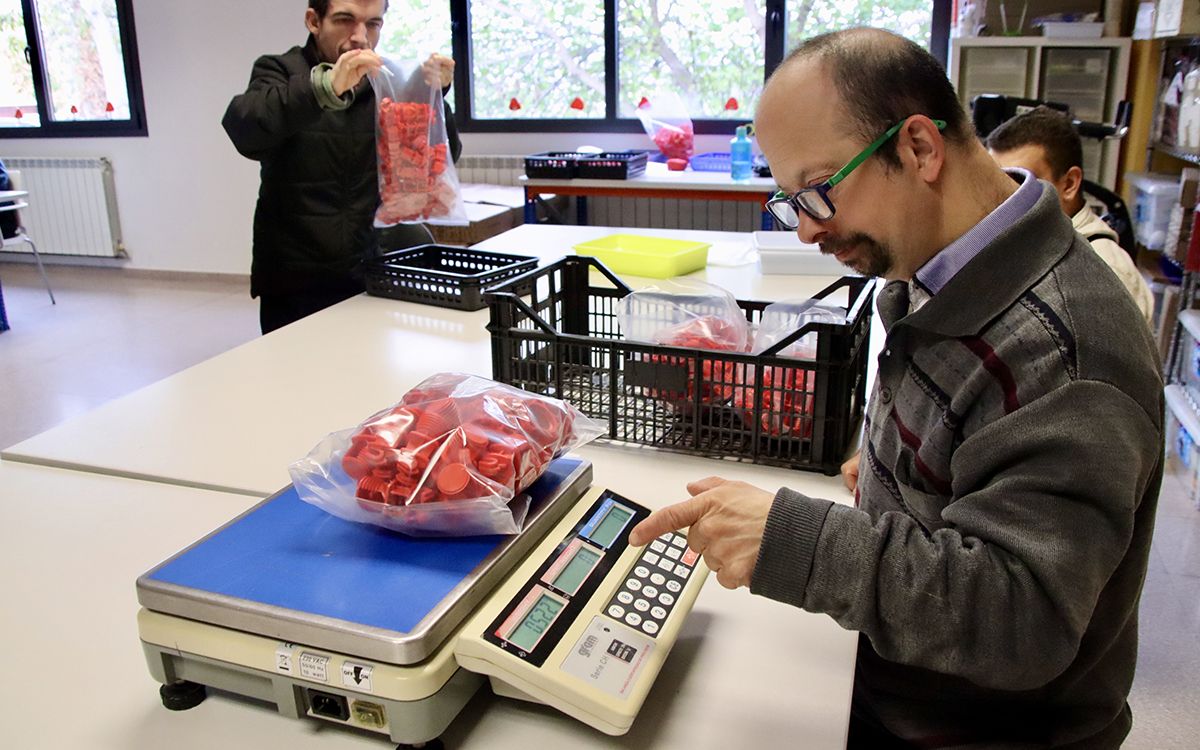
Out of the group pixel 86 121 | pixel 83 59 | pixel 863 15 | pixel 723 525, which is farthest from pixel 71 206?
pixel 723 525

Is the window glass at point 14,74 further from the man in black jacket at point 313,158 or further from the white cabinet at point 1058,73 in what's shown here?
the white cabinet at point 1058,73

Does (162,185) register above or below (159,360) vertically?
above

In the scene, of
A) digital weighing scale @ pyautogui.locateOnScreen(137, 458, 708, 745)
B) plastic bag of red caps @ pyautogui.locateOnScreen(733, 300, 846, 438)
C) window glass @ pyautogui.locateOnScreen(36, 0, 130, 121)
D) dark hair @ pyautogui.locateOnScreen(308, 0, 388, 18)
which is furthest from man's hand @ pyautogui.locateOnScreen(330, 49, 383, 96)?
window glass @ pyautogui.locateOnScreen(36, 0, 130, 121)

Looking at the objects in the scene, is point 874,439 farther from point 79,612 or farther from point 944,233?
point 79,612

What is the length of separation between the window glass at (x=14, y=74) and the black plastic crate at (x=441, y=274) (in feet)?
18.4

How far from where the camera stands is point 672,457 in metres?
1.34

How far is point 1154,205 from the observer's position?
11.2 ft

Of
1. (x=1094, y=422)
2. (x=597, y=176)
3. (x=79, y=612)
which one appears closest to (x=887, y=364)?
(x=1094, y=422)

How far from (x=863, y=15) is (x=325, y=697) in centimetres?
504

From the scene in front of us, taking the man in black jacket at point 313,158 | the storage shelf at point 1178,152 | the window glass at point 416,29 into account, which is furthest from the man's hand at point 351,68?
the window glass at point 416,29

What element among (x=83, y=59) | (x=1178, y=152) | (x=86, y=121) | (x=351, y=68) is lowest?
(x=1178, y=152)

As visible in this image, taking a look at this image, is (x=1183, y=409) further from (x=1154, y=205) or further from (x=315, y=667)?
(x=315, y=667)

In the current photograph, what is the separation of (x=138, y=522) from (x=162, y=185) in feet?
19.0

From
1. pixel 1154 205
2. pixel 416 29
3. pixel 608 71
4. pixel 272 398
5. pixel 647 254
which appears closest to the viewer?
pixel 272 398
